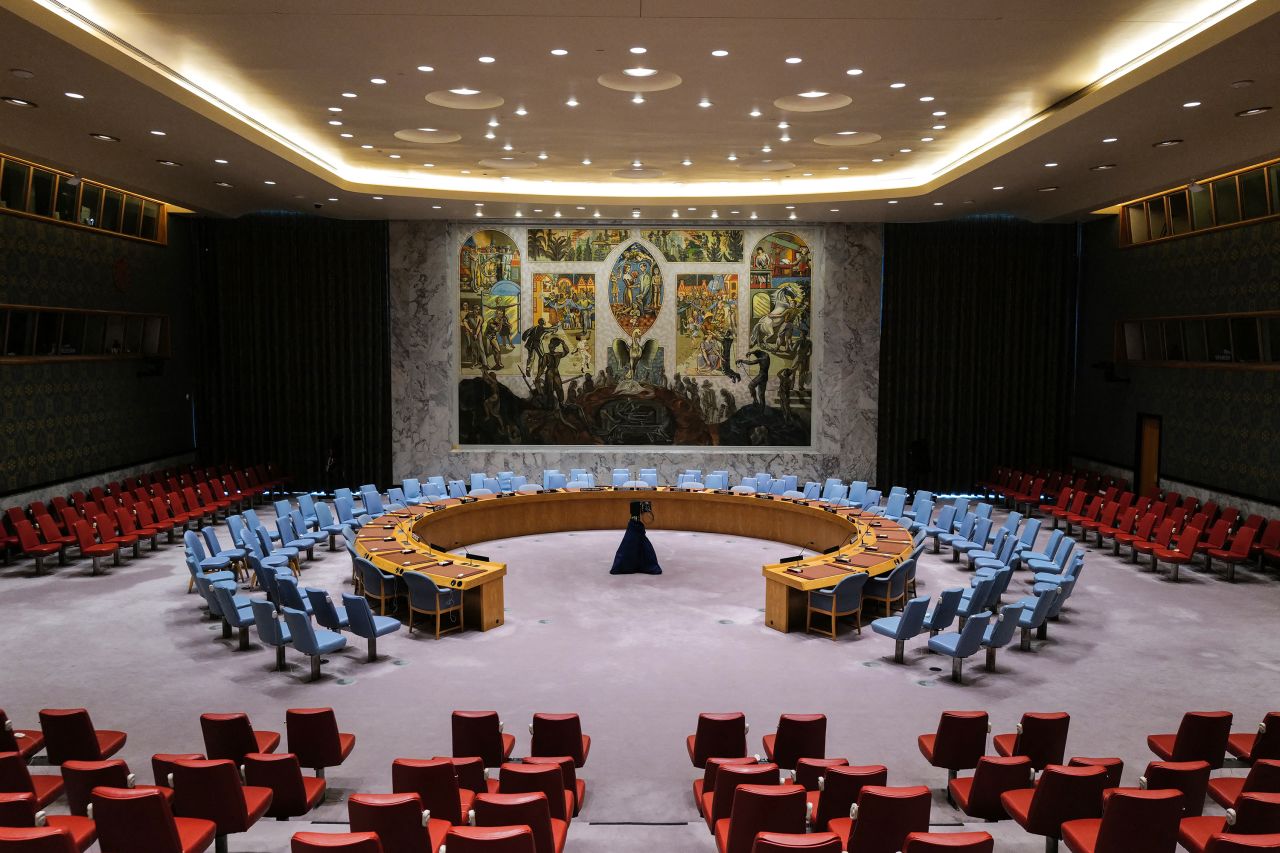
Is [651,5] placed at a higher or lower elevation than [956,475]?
higher

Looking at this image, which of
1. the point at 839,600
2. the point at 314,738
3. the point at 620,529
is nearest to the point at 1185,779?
the point at 839,600

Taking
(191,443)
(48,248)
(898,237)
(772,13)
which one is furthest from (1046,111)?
(191,443)

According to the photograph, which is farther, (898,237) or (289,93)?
(898,237)

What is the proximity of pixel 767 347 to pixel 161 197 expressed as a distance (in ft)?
40.6

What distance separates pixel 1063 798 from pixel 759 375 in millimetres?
15916

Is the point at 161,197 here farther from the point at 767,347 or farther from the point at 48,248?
the point at 767,347

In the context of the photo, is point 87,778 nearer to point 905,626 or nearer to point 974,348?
point 905,626

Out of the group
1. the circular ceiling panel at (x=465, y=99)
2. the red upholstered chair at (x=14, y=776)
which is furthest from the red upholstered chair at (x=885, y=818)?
the circular ceiling panel at (x=465, y=99)

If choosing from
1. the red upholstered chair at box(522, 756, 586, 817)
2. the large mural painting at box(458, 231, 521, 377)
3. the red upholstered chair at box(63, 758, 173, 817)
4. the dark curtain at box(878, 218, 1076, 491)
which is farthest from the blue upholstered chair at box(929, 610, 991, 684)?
the large mural painting at box(458, 231, 521, 377)

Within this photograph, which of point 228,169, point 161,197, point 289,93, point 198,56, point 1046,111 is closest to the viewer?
point 198,56

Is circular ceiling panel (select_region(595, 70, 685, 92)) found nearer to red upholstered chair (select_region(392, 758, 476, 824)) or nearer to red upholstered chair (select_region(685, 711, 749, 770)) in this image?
red upholstered chair (select_region(685, 711, 749, 770))

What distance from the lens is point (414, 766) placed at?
5582mm

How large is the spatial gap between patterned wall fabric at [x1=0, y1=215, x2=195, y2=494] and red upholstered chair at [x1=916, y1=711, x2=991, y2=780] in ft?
47.1

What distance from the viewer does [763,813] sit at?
512cm
